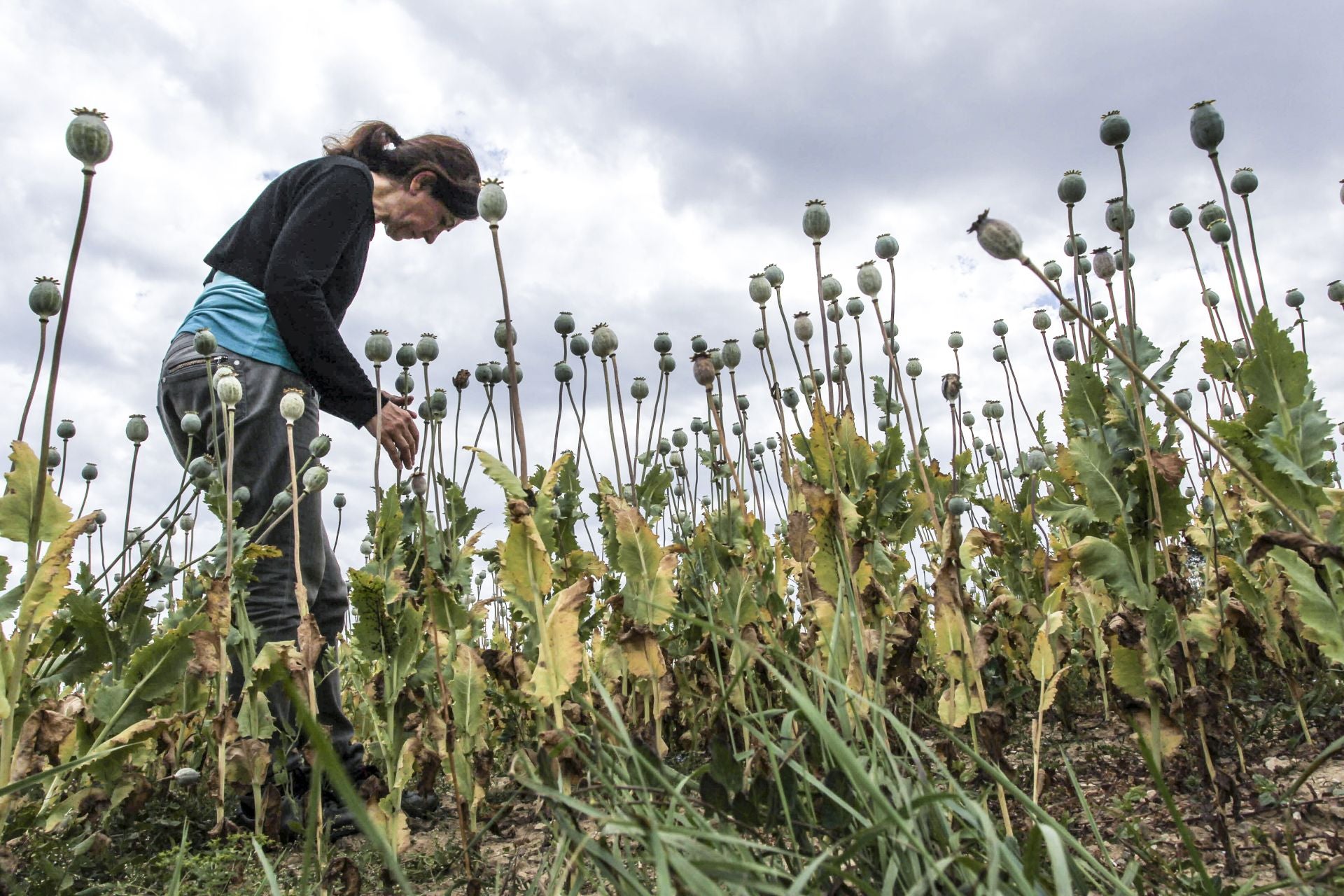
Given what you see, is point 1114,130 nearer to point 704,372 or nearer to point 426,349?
point 704,372

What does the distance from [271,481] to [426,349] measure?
83 centimetres

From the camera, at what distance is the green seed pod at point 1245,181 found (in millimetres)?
2641

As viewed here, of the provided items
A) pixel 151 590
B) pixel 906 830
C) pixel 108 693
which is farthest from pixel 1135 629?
pixel 151 590

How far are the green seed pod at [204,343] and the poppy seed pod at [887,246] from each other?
6.80 feet

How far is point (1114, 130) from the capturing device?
2025mm

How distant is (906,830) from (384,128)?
11.5 feet

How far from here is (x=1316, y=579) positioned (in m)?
1.92

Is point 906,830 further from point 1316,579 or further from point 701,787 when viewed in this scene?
point 1316,579

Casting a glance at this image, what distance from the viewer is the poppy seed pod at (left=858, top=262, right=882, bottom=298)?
2357mm

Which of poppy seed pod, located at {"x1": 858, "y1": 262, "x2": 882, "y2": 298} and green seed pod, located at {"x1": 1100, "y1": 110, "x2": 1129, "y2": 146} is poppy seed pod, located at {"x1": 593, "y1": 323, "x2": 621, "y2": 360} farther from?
green seed pod, located at {"x1": 1100, "y1": 110, "x2": 1129, "y2": 146}

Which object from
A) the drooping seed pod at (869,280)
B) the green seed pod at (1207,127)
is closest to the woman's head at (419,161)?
the drooping seed pod at (869,280)

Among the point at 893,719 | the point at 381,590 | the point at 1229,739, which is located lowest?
the point at 1229,739

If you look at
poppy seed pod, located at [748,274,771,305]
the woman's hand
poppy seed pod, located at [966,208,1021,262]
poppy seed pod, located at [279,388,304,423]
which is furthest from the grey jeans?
poppy seed pod, located at [966,208,1021,262]

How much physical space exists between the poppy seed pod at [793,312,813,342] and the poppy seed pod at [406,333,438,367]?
1123mm
